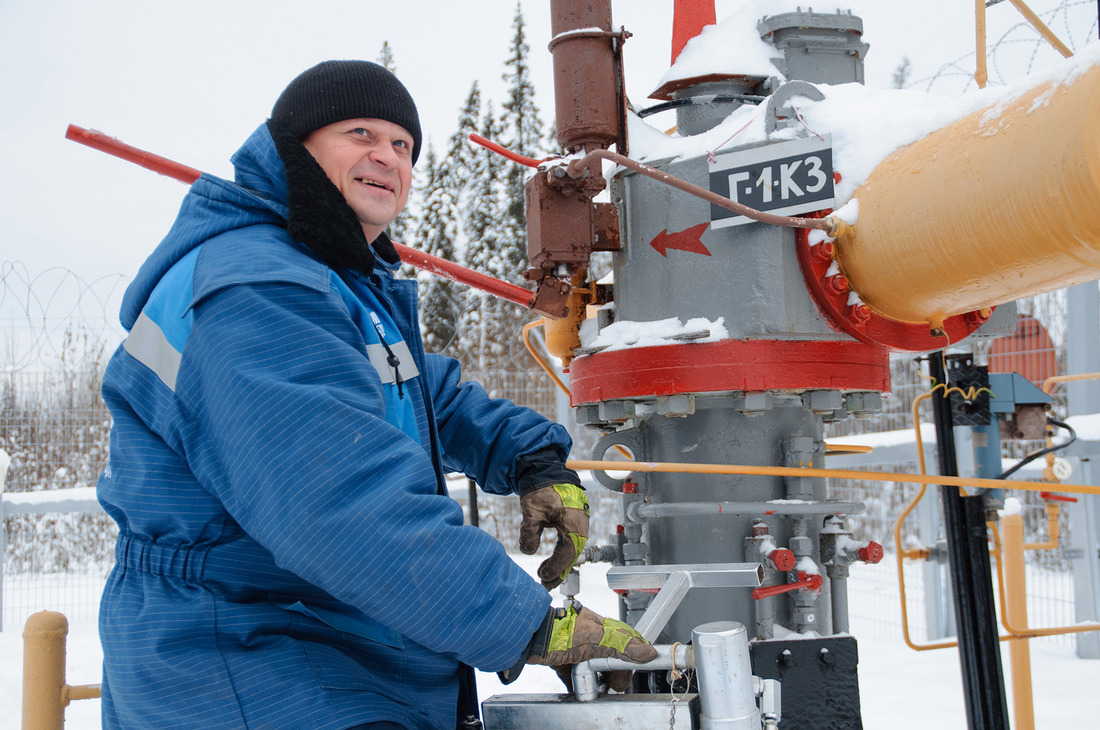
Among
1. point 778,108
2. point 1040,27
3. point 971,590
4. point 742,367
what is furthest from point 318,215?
point 971,590

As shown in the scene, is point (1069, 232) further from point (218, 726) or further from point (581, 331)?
point (218, 726)

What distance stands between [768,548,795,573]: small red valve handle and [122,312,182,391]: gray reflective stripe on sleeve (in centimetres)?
130

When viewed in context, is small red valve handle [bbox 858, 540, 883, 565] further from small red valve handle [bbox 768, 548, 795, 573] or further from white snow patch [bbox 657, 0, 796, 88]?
white snow patch [bbox 657, 0, 796, 88]

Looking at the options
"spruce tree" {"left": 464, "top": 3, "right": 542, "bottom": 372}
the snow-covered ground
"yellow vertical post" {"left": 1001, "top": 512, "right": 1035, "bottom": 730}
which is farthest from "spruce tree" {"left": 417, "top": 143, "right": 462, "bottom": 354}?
"yellow vertical post" {"left": 1001, "top": 512, "right": 1035, "bottom": 730}

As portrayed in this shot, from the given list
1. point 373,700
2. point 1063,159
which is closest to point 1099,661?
point 1063,159

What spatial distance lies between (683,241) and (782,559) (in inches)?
29.6

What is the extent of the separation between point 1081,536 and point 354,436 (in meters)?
4.98

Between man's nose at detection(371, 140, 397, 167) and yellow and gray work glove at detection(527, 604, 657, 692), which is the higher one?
man's nose at detection(371, 140, 397, 167)

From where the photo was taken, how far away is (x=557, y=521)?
2051mm

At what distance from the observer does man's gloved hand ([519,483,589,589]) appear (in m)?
2.03

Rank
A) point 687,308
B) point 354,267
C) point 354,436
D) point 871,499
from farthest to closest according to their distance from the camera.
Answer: point 871,499 < point 687,308 < point 354,267 < point 354,436

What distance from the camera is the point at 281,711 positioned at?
4.74ft

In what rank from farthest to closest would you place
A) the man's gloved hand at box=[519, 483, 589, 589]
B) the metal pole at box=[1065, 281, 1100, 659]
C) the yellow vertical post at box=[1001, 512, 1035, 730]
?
the metal pole at box=[1065, 281, 1100, 659]
the yellow vertical post at box=[1001, 512, 1035, 730]
the man's gloved hand at box=[519, 483, 589, 589]

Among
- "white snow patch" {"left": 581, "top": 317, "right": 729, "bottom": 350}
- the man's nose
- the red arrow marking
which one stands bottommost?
"white snow patch" {"left": 581, "top": 317, "right": 729, "bottom": 350}
